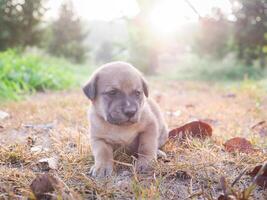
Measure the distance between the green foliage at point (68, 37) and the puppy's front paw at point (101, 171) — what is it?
21.0m

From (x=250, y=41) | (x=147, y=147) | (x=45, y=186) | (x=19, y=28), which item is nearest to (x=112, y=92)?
(x=147, y=147)

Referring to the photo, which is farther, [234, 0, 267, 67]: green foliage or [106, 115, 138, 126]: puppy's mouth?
[234, 0, 267, 67]: green foliage

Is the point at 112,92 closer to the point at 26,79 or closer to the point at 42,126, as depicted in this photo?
the point at 42,126

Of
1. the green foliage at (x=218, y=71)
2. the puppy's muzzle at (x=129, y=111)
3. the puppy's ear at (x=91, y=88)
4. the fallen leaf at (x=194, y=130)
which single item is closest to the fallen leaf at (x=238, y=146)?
the fallen leaf at (x=194, y=130)

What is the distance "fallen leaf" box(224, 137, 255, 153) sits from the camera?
3275 mm

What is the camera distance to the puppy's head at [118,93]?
2926 millimetres

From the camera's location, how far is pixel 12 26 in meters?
14.6

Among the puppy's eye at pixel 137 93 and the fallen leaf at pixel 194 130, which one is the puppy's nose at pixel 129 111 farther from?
the fallen leaf at pixel 194 130

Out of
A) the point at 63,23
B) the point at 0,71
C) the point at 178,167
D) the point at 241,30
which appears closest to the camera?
the point at 178,167

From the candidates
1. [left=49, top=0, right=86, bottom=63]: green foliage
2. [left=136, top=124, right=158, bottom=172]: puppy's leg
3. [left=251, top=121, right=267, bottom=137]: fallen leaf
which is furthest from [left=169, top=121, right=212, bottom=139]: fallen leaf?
[left=49, top=0, right=86, bottom=63]: green foliage

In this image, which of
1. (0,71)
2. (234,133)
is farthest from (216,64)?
(234,133)

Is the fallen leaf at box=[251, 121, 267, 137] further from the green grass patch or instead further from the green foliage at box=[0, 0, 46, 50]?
the green foliage at box=[0, 0, 46, 50]

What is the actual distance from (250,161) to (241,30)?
1446cm

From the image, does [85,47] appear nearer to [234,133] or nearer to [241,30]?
[241,30]
